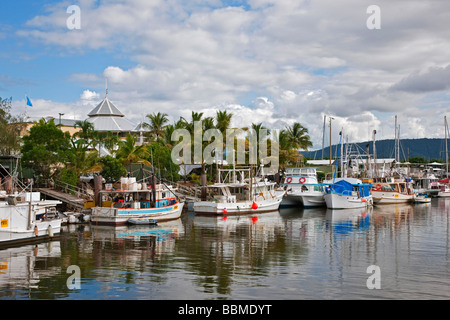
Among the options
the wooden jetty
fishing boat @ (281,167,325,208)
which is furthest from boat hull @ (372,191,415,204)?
the wooden jetty

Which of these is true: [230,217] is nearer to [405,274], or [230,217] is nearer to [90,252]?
[90,252]

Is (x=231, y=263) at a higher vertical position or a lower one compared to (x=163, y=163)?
lower

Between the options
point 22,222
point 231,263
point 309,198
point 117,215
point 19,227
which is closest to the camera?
point 231,263

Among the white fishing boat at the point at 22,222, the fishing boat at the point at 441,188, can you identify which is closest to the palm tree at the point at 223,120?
the white fishing boat at the point at 22,222

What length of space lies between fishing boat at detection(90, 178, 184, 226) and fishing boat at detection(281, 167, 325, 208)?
67.0ft

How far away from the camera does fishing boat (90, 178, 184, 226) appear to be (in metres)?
40.1

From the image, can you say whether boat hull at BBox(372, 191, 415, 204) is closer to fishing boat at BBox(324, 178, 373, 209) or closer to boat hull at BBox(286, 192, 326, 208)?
fishing boat at BBox(324, 178, 373, 209)

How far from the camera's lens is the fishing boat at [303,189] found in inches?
2375

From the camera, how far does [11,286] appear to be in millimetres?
19969

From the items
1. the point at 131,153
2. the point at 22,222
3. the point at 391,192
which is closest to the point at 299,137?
the point at 391,192

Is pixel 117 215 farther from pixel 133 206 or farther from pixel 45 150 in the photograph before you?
pixel 45 150

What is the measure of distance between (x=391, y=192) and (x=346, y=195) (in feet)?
48.7

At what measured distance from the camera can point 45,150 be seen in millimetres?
46938
